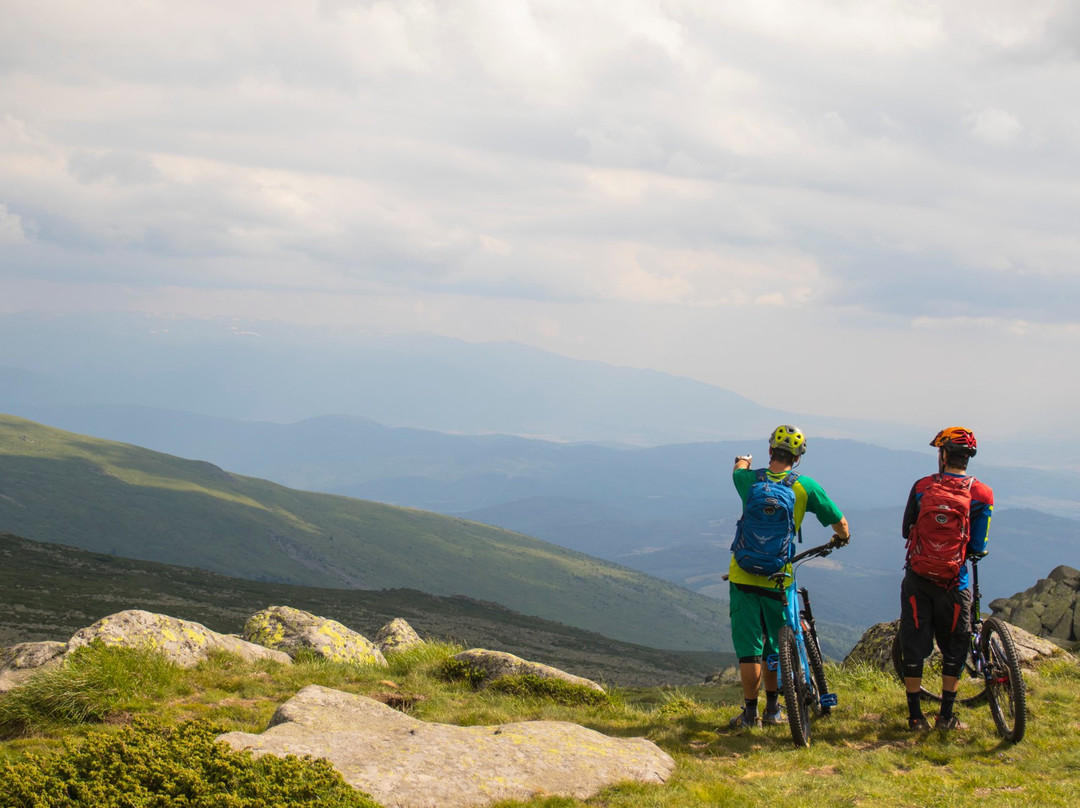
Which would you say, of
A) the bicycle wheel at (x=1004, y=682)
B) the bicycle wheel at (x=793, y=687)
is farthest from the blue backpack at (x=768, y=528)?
the bicycle wheel at (x=1004, y=682)

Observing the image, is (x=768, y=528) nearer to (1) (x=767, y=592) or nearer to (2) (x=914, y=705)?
(1) (x=767, y=592)

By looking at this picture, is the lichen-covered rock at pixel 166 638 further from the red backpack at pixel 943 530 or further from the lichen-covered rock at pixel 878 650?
the lichen-covered rock at pixel 878 650

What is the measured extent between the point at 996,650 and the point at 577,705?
6040 millimetres

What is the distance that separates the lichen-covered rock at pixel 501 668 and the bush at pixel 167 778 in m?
6.80

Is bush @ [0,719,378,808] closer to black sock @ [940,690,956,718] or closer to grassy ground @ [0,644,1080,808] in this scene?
grassy ground @ [0,644,1080,808]

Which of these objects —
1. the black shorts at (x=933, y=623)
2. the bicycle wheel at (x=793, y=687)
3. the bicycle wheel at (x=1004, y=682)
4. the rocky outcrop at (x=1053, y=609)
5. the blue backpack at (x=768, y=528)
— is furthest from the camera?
the rocky outcrop at (x=1053, y=609)

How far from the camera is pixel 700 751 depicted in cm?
997

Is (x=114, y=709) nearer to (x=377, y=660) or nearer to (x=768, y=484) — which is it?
(x=377, y=660)

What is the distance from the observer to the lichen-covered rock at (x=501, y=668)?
1354 cm

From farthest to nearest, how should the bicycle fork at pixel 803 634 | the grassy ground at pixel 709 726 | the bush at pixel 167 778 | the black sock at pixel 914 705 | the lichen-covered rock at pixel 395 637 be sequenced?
the lichen-covered rock at pixel 395 637, the black sock at pixel 914 705, the bicycle fork at pixel 803 634, the grassy ground at pixel 709 726, the bush at pixel 167 778

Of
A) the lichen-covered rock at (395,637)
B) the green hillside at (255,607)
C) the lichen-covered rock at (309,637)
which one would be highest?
the lichen-covered rock at (309,637)

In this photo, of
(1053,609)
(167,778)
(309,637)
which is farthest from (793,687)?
(1053,609)

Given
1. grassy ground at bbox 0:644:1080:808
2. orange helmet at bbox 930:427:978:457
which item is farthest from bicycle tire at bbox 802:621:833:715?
orange helmet at bbox 930:427:978:457

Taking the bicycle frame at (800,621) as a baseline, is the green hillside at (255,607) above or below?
below
